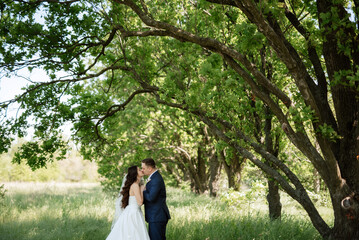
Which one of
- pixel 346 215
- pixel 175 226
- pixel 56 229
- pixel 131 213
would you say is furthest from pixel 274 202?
pixel 56 229

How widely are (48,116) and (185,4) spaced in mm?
6453

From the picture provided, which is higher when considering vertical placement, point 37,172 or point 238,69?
point 238,69

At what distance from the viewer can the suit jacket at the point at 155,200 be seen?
652 cm

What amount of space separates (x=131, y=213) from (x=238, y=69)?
3.91 meters

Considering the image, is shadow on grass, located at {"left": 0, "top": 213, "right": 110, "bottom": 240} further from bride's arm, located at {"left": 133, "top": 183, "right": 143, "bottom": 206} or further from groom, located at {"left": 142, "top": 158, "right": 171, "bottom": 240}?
groom, located at {"left": 142, "top": 158, "right": 171, "bottom": 240}

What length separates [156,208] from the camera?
6.55m

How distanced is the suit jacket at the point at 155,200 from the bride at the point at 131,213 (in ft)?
1.13

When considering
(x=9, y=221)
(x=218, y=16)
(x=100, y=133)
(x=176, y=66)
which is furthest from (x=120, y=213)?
(x=9, y=221)

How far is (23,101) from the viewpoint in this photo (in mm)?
9500

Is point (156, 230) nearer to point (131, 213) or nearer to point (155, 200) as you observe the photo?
point (155, 200)

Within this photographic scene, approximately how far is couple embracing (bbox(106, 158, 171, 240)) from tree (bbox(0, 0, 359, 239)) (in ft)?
8.50

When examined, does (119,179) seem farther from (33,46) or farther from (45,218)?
(33,46)

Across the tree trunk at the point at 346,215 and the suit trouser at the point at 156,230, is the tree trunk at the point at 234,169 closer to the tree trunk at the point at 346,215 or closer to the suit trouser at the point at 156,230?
the suit trouser at the point at 156,230

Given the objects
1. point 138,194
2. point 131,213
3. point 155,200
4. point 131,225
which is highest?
point 138,194
